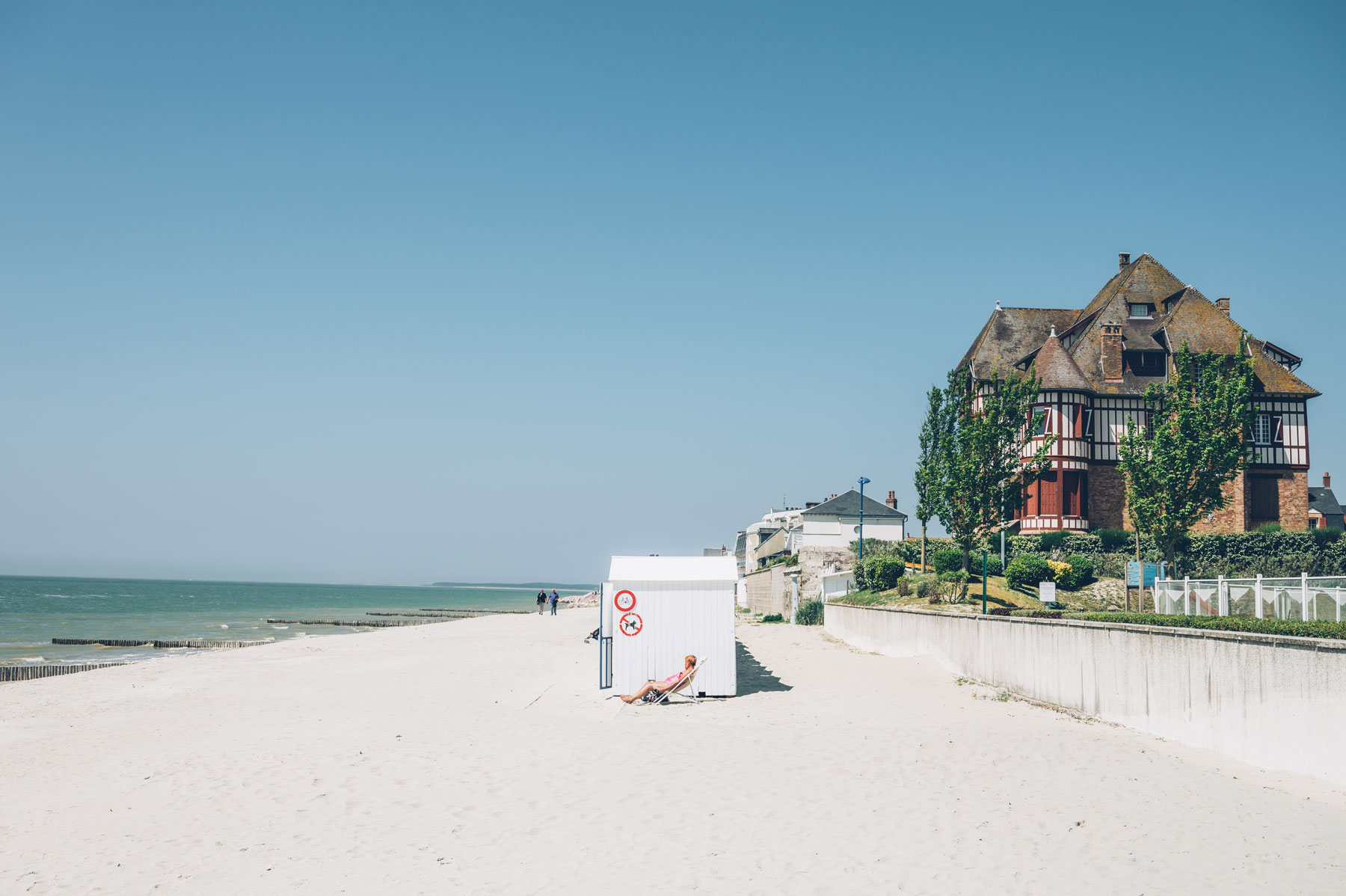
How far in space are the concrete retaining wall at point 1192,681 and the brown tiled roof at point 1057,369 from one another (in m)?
24.2

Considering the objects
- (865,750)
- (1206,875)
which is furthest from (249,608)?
(1206,875)

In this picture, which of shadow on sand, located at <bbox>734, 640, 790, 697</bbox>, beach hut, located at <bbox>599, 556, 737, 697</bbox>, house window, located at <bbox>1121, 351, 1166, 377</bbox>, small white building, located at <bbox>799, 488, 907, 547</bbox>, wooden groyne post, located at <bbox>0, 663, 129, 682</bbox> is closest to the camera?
beach hut, located at <bbox>599, 556, 737, 697</bbox>

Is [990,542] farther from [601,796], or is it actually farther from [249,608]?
[249,608]

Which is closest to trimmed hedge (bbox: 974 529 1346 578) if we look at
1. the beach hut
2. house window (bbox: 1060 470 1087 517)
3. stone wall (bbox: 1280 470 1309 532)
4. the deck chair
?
house window (bbox: 1060 470 1087 517)

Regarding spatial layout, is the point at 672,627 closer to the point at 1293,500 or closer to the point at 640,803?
the point at 640,803

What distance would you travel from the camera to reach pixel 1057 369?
4219 cm

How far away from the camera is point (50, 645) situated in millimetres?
38812

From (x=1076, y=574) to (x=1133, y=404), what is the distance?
14922 mm

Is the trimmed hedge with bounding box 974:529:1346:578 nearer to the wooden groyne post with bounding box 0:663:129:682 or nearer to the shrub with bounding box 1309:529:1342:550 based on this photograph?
the shrub with bounding box 1309:529:1342:550

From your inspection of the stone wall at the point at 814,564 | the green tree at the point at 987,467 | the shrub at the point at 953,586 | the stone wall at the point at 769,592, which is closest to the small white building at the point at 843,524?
the stone wall at the point at 769,592

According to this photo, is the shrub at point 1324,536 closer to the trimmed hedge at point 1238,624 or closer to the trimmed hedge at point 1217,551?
the trimmed hedge at point 1217,551

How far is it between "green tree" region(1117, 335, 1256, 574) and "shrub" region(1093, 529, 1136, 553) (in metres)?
3.27

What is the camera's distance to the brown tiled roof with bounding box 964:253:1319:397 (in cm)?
4212

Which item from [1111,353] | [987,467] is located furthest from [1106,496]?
[987,467]
